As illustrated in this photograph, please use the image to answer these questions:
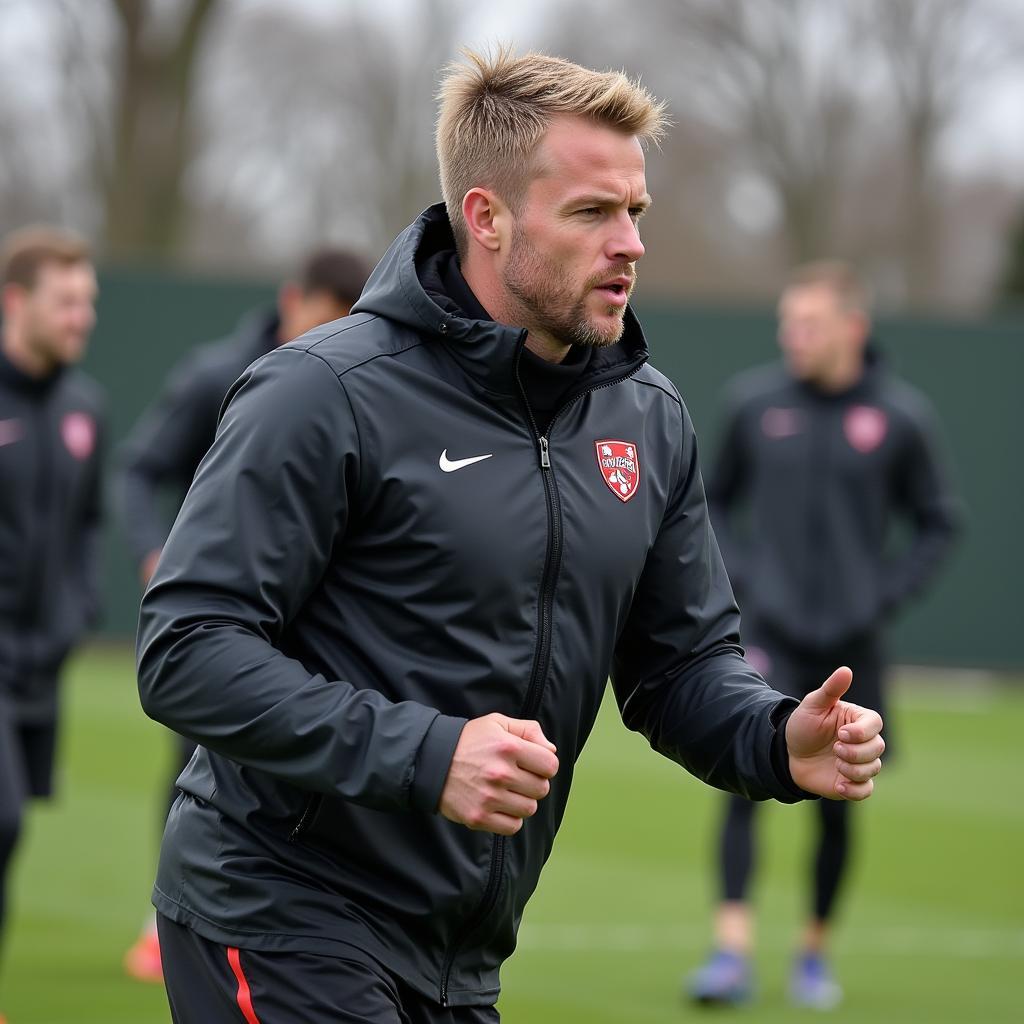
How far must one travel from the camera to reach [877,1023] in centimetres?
707

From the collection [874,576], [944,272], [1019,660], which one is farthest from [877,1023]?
[944,272]

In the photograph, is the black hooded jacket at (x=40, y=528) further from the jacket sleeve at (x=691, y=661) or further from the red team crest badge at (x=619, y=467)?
the red team crest badge at (x=619, y=467)

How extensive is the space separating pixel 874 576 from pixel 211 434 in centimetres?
293

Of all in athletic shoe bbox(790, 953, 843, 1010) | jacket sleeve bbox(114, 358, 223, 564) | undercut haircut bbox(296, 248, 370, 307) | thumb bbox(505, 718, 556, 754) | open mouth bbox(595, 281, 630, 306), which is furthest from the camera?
jacket sleeve bbox(114, 358, 223, 564)

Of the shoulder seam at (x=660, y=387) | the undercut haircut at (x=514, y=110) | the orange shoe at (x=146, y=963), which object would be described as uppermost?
the undercut haircut at (x=514, y=110)

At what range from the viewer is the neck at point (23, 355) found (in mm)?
7262

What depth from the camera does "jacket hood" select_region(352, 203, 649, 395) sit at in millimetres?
3453

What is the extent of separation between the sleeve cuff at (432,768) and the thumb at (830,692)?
708mm

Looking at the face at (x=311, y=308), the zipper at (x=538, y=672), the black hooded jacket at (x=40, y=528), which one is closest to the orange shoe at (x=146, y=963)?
the black hooded jacket at (x=40, y=528)

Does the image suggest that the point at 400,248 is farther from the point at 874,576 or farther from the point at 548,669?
the point at 874,576

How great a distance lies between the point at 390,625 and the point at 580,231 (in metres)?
0.83

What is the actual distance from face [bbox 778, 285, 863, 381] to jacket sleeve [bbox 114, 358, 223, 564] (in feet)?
8.13

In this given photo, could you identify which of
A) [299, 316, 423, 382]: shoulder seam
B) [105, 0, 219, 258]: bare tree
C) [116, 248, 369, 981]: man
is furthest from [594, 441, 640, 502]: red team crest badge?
[105, 0, 219, 258]: bare tree

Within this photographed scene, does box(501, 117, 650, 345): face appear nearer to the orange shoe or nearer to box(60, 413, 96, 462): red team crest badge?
box(60, 413, 96, 462): red team crest badge
